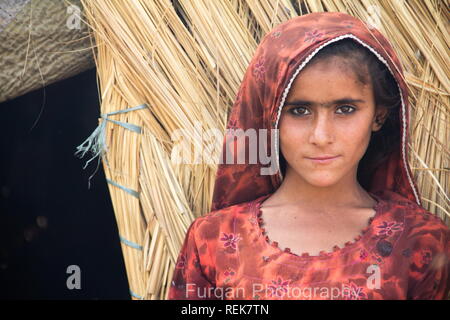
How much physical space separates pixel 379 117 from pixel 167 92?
0.60 metres

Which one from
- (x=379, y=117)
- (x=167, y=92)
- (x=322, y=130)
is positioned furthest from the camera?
(x=167, y=92)

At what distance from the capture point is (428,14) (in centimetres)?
154

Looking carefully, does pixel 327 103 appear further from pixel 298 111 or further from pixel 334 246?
pixel 334 246

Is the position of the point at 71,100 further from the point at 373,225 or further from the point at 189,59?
the point at 373,225

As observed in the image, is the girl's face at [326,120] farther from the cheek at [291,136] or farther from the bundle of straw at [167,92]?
the bundle of straw at [167,92]

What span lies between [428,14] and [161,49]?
2.26 feet

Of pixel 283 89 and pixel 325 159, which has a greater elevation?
pixel 283 89

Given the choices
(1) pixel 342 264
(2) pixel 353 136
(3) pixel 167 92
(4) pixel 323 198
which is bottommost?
(1) pixel 342 264

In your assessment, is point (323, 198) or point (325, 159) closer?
point (325, 159)

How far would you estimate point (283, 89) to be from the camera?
3.90 feet

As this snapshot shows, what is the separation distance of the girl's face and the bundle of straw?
0.39 m

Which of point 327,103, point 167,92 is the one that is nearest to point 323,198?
point 327,103

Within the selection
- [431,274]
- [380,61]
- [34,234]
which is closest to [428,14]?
[380,61]

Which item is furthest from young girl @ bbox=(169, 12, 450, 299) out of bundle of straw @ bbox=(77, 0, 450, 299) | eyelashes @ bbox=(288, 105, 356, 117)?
bundle of straw @ bbox=(77, 0, 450, 299)
